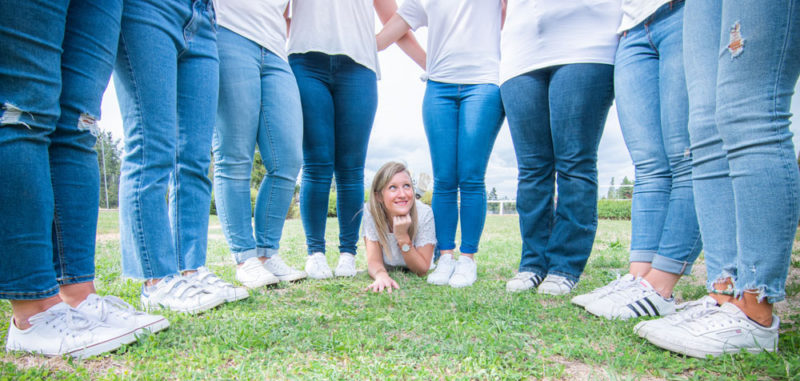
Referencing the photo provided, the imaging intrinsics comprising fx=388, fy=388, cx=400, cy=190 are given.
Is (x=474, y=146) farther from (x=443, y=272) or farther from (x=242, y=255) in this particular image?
(x=242, y=255)

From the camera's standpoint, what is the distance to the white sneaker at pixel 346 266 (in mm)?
2537

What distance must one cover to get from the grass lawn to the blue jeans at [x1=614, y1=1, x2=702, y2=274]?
1.38ft

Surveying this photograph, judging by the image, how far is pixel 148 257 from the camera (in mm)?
1476

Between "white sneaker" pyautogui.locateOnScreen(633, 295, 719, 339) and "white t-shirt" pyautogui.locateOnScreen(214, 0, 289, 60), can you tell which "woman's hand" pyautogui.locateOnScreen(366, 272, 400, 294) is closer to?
"white sneaker" pyautogui.locateOnScreen(633, 295, 719, 339)

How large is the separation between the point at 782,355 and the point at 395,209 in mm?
1932

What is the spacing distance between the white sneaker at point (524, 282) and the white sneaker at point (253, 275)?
4.17ft

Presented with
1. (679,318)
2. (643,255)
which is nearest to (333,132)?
(643,255)

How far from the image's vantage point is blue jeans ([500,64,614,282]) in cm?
199

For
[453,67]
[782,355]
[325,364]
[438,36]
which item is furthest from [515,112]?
[325,364]

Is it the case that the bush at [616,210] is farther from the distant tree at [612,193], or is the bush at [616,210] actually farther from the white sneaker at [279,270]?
the white sneaker at [279,270]

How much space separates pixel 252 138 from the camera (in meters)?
2.13

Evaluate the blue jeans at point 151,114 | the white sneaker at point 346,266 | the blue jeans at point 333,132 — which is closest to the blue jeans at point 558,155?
the blue jeans at point 333,132

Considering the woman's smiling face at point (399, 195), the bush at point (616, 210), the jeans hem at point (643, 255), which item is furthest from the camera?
the bush at point (616, 210)

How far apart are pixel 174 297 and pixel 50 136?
0.70 metres
